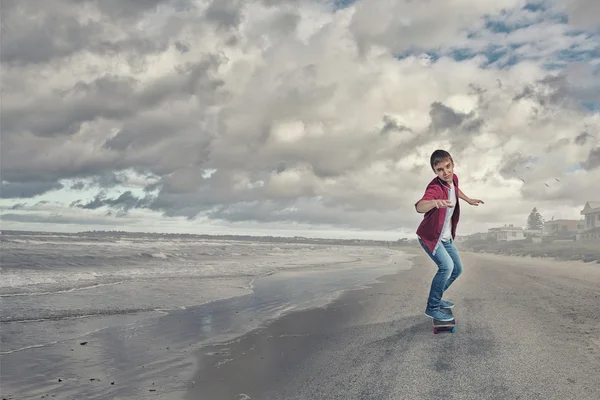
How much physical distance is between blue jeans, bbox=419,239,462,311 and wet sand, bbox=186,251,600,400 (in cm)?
58

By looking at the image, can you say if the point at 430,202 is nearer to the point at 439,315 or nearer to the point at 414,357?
the point at 439,315

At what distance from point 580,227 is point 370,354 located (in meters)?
108

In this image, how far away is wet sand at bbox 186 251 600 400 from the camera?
4.49m

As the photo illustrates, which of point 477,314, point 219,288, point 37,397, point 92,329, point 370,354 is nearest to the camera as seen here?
Result: point 37,397

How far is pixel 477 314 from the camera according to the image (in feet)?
26.3

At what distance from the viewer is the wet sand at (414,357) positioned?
4.49 metres

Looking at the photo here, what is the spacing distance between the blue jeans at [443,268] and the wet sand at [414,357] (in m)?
0.58

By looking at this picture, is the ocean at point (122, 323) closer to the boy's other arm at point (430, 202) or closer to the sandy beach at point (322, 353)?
the sandy beach at point (322, 353)

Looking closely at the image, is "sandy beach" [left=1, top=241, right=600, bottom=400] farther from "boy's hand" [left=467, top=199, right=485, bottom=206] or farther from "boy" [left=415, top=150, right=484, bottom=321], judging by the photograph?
"boy's hand" [left=467, top=199, right=485, bottom=206]

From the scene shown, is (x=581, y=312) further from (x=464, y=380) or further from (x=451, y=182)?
(x=464, y=380)

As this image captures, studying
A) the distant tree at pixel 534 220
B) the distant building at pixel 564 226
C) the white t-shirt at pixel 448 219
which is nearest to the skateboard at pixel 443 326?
the white t-shirt at pixel 448 219

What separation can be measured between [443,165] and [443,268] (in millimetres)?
1538

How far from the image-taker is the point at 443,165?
20.7ft

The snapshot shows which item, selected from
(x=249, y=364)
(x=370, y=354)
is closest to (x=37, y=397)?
(x=249, y=364)
